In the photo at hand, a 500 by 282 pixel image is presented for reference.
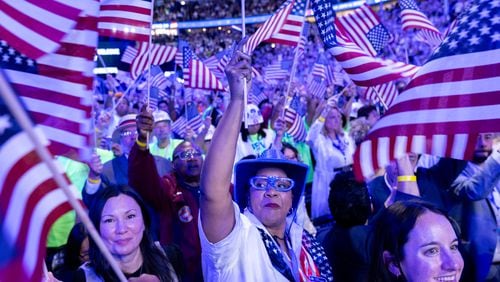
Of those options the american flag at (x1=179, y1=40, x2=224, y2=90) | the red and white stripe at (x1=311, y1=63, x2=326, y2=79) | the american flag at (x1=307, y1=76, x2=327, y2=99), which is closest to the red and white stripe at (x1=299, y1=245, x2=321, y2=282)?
the american flag at (x1=179, y1=40, x2=224, y2=90)

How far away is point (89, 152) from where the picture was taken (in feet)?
8.29

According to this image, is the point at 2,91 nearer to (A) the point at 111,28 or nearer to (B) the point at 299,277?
(B) the point at 299,277

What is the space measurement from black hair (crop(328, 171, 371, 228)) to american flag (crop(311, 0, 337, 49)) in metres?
1.00

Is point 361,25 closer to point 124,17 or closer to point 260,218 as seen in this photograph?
point 124,17

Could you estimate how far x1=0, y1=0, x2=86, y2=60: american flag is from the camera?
106 inches

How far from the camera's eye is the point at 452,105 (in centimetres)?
296

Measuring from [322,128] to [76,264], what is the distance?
16.8ft

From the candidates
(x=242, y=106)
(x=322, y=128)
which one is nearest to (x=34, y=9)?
(x=242, y=106)

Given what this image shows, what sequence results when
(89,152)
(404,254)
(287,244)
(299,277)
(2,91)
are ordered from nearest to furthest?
(2,91) → (89,152) → (404,254) → (299,277) → (287,244)

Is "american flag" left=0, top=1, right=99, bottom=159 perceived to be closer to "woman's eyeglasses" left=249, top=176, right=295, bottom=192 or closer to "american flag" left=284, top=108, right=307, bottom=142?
"woman's eyeglasses" left=249, top=176, right=295, bottom=192

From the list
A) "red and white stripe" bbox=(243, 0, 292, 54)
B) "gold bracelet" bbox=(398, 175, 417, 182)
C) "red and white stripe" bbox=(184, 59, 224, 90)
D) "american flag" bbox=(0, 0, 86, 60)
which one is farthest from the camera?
"red and white stripe" bbox=(184, 59, 224, 90)

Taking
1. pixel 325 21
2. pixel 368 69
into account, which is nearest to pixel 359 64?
pixel 368 69

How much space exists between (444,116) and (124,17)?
123 inches

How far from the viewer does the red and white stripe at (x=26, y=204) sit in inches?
74.4
